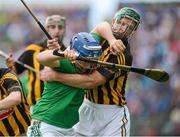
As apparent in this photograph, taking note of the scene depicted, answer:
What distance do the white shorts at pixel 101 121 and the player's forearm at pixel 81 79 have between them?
1.72 feet

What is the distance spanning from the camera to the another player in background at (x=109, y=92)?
7862 millimetres

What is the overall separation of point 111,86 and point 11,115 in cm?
105

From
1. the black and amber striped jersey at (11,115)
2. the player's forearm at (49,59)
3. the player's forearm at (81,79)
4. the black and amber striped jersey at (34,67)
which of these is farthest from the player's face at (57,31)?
the player's forearm at (49,59)

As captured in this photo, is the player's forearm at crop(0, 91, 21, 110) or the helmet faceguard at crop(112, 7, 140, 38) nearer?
the player's forearm at crop(0, 91, 21, 110)

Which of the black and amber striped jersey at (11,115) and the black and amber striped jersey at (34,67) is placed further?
the black and amber striped jersey at (34,67)

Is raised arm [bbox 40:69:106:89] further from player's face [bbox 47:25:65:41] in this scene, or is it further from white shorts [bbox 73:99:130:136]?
player's face [bbox 47:25:65:41]

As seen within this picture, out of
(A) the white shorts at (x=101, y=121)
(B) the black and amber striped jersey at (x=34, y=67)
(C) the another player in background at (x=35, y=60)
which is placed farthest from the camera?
(B) the black and amber striped jersey at (x=34, y=67)

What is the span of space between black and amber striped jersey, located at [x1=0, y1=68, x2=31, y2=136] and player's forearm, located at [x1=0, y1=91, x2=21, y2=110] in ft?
0.63

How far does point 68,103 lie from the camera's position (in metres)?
7.65

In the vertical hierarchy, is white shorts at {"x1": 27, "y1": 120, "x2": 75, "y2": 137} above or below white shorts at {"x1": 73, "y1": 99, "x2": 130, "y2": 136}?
above

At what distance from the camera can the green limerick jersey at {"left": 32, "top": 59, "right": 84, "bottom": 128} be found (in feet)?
25.0

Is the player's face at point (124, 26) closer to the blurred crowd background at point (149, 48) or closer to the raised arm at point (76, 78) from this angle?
the raised arm at point (76, 78)

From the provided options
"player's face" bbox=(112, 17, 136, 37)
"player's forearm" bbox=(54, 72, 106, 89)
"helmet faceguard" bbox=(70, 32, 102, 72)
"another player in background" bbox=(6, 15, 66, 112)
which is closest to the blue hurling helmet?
"helmet faceguard" bbox=(70, 32, 102, 72)

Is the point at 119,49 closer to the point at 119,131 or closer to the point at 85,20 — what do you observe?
the point at 119,131
